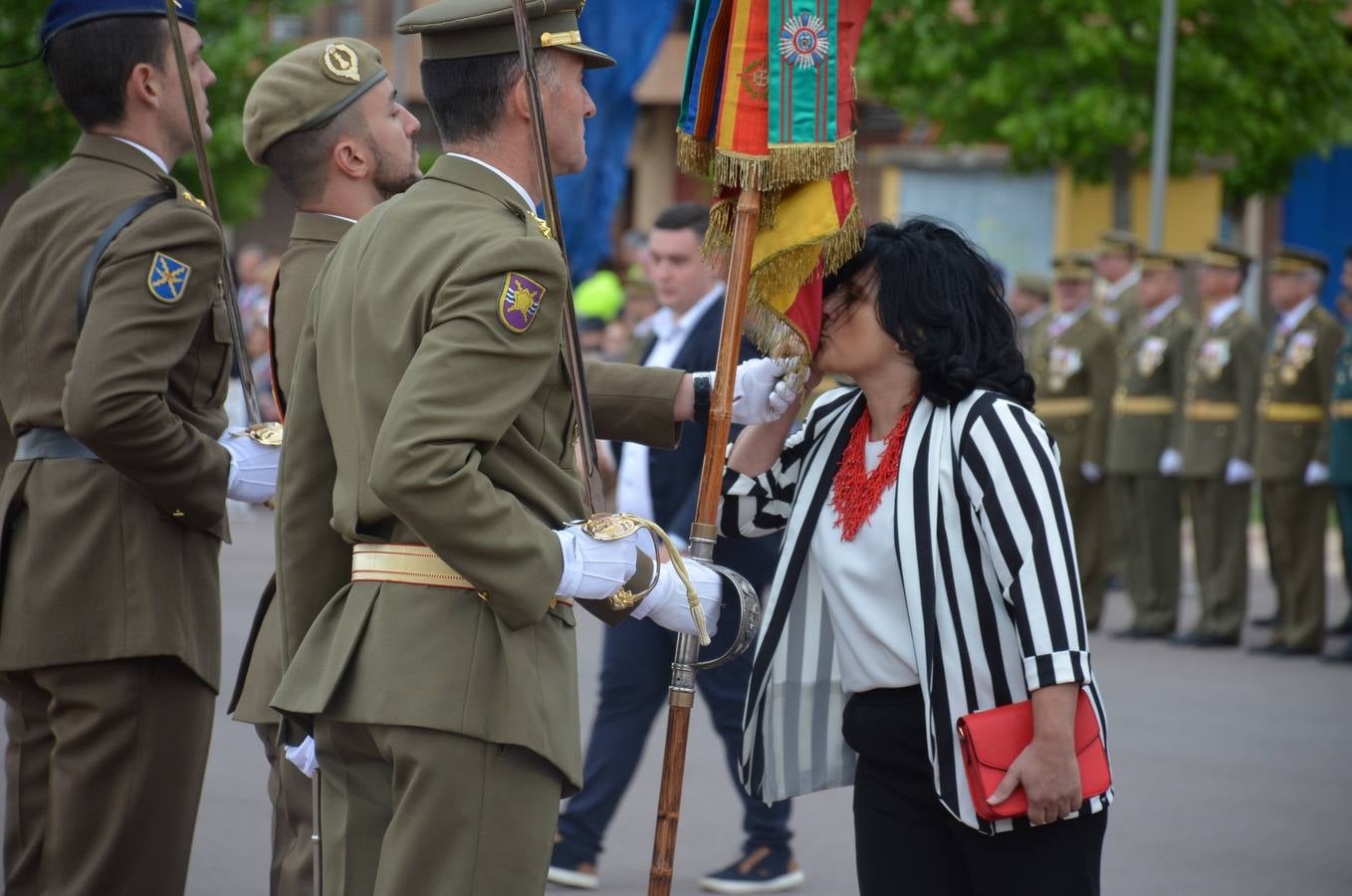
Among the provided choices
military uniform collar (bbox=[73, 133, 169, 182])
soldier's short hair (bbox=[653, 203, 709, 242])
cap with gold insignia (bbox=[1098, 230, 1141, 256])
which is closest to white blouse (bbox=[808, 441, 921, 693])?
military uniform collar (bbox=[73, 133, 169, 182])

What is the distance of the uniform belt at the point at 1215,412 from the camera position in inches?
413

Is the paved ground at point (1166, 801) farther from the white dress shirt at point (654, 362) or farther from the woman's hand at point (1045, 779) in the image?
the white dress shirt at point (654, 362)

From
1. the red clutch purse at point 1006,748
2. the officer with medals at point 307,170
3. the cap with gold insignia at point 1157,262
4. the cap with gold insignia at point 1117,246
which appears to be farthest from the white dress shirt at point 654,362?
the cap with gold insignia at point 1117,246

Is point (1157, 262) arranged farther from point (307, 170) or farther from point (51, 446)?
point (51, 446)

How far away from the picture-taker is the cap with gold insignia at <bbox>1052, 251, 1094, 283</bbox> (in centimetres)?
1147

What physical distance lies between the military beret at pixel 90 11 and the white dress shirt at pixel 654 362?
2.18 metres

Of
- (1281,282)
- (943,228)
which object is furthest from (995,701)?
(1281,282)

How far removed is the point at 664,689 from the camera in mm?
5477

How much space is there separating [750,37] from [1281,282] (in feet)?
26.1

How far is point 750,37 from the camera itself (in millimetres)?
3260

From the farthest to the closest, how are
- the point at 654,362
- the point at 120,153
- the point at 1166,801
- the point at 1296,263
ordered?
the point at 1296,263, the point at 1166,801, the point at 654,362, the point at 120,153

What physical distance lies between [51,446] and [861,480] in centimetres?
172

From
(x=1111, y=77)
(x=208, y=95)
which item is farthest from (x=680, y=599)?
(x=208, y=95)

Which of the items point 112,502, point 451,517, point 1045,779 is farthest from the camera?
point 112,502
